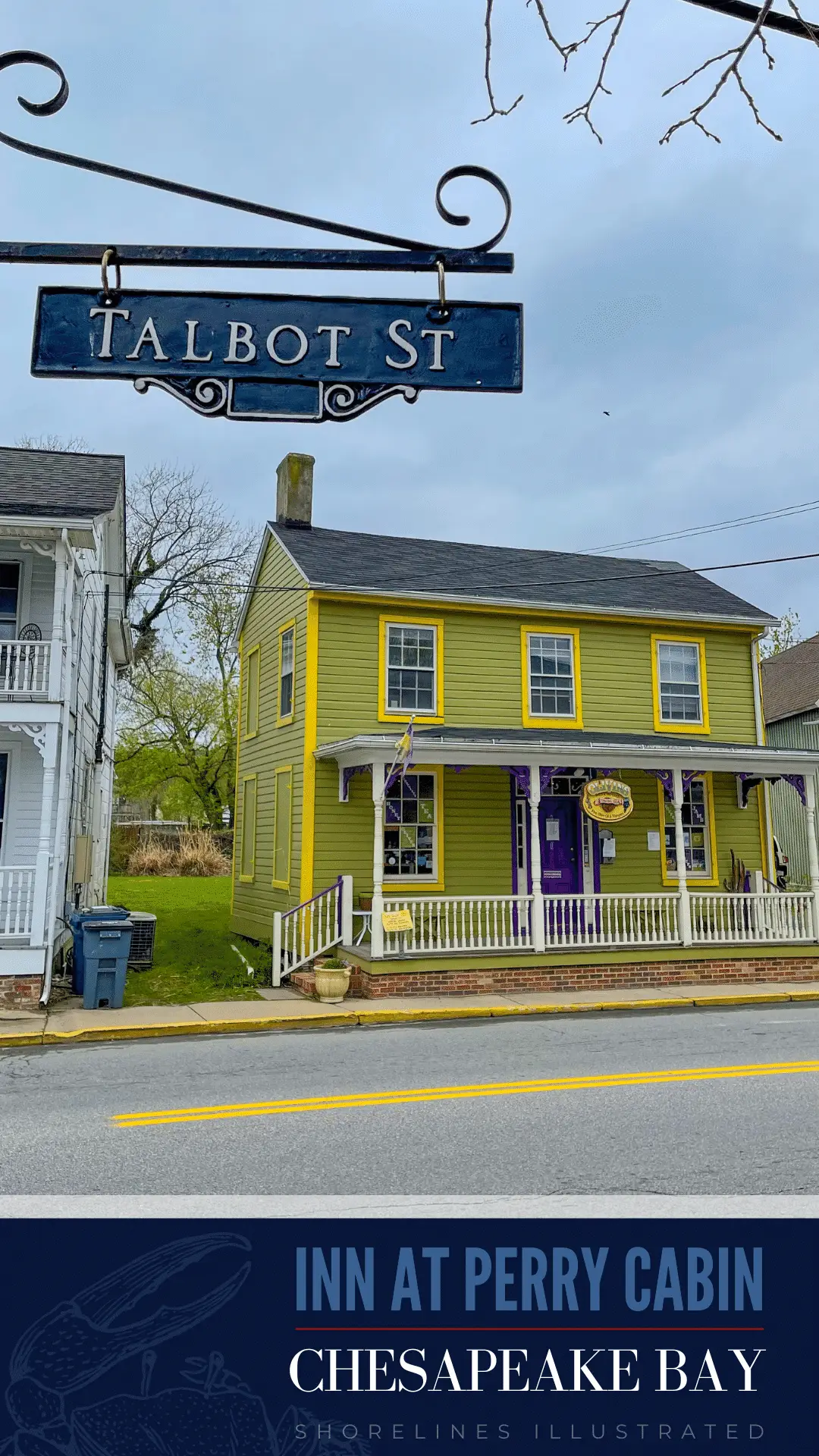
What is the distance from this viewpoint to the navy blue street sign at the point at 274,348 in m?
3.03

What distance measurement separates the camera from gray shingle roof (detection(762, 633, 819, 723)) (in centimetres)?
3494

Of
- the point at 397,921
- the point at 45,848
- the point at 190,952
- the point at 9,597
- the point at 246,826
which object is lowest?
the point at 190,952

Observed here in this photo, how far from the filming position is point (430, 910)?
52.6 ft

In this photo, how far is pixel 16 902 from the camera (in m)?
13.7

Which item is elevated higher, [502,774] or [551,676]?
[551,676]

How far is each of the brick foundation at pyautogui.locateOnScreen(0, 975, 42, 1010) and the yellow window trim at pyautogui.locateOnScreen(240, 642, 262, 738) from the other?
8.75 meters

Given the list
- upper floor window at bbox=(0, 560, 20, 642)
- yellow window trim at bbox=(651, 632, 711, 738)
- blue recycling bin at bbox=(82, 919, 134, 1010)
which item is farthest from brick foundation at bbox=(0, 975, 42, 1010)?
yellow window trim at bbox=(651, 632, 711, 738)

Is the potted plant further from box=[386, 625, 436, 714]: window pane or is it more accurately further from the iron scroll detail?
the iron scroll detail

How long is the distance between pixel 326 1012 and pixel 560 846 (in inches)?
264

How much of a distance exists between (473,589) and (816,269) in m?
15.3

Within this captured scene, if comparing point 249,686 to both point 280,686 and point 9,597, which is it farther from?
point 9,597

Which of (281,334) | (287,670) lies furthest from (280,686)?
(281,334)

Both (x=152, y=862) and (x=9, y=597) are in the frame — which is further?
(x=152, y=862)

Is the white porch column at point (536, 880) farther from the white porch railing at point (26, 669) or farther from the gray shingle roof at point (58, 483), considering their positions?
the gray shingle roof at point (58, 483)
